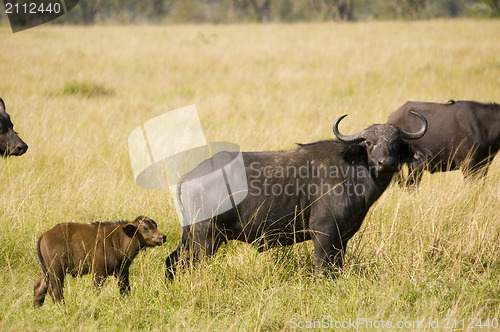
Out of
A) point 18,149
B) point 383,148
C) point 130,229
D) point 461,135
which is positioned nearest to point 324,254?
point 383,148

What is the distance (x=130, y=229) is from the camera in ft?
15.2

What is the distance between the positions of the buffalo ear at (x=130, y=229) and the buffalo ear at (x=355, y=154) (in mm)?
1808

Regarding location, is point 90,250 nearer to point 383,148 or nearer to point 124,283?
point 124,283

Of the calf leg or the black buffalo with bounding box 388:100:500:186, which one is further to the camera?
the black buffalo with bounding box 388:100:500:186

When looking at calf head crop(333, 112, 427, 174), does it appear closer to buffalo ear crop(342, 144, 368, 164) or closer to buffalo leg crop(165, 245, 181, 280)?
buffalo ear crop(342, 144, 368, 164)

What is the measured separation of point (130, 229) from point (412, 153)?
244 cm

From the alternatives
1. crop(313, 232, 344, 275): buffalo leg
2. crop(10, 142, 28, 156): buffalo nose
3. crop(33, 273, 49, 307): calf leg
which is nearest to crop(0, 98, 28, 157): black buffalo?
crop(10, 142, 28, 156): buffalo nose

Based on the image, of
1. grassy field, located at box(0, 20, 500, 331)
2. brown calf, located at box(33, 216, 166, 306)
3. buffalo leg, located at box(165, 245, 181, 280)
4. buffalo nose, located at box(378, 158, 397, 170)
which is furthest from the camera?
buffalo leg, located at box(165, 245, 181, 280)

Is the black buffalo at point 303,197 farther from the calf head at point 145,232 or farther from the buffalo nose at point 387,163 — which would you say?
the calf head at point 145,232

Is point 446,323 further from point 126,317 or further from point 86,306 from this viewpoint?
point 86,306

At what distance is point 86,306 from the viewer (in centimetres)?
430

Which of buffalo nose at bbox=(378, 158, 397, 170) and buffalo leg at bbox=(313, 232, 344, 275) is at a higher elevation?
buffalo nose at bbox=(378, 158, 397, 170)

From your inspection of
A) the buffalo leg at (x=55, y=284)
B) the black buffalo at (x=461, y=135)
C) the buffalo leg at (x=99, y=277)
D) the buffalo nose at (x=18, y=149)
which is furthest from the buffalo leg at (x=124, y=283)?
the black buffalo at (x=461, y=135)

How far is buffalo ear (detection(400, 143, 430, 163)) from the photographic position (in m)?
5.05
